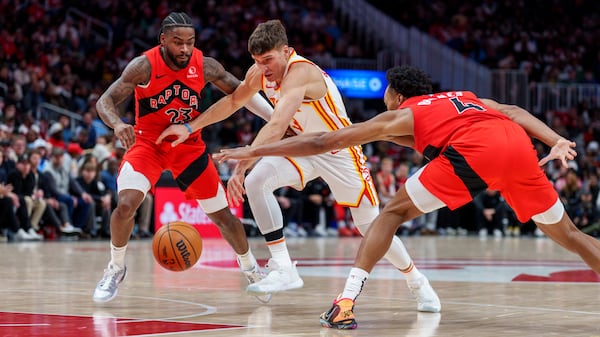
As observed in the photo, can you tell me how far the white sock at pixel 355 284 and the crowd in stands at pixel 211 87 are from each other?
9.90 metres

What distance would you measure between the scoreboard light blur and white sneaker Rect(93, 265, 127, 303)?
16.7 m

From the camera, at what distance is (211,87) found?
67.3ft

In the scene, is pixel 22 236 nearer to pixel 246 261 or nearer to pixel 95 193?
pixel 95 193

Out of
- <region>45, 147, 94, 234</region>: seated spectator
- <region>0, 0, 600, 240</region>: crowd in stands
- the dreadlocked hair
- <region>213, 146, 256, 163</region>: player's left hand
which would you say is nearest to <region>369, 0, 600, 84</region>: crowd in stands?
<region>0, 0, 600, 240</region>: crowd in stands

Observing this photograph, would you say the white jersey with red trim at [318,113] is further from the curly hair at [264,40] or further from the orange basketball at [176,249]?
the orange basketball at [176,249]

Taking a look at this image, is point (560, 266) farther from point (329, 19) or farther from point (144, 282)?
point (329, 19)

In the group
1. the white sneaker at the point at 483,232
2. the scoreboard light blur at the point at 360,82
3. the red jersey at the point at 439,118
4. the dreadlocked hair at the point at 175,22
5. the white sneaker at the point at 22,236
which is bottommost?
the white sneaker at the point at 483,232

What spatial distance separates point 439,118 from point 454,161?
0.28 meters

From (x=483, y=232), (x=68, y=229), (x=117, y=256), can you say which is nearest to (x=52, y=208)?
(x=68, y=229)

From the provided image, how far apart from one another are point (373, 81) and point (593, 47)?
22.5 feet

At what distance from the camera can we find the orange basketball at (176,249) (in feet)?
23.2

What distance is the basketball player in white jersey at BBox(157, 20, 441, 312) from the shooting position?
6.34m

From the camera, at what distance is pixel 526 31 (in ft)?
89.0

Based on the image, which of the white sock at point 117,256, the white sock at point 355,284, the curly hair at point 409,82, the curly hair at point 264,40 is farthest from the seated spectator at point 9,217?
the white sock at point 355,284
